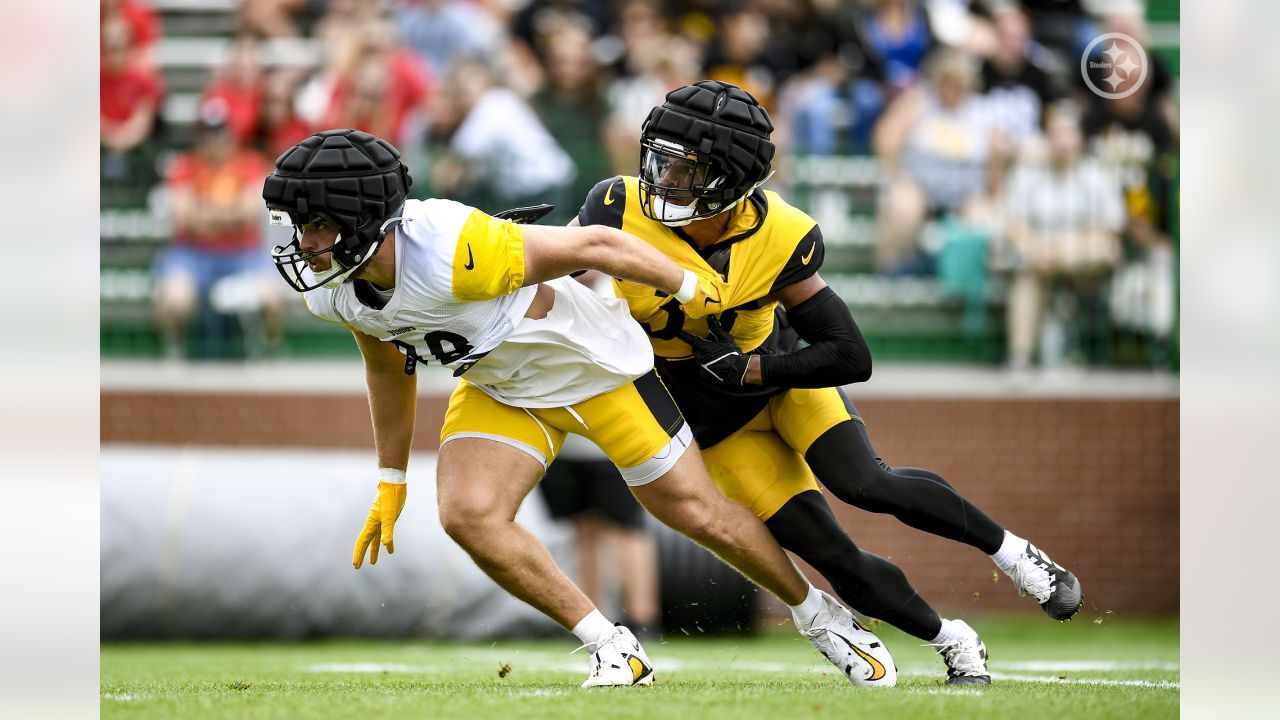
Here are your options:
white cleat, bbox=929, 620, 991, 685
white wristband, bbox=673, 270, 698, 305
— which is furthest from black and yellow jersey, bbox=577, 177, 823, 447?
white cleat, bbox=929, 620, 991, 685

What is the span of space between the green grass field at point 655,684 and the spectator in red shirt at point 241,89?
3.86 metres

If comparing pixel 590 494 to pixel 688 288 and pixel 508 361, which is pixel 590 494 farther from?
pixel 688 288

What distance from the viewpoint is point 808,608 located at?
16.8 ft

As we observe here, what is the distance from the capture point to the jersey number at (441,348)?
4.57 metres

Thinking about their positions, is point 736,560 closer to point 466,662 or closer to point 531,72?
point 466,662

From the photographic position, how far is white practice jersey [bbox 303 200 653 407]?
438 cm

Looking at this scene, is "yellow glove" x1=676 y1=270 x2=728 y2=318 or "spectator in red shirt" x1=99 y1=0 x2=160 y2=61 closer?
"yellow glove" x1=676 y1=270 x2=728 y2=318

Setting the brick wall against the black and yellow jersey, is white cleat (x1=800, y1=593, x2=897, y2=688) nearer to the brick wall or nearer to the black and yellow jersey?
the black and yellow jersey

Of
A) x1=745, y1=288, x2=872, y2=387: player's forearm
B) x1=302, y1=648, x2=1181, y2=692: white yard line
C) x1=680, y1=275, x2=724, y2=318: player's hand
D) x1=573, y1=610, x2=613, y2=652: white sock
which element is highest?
x1=680, y1=275, x2=724, y2=318: player's hand

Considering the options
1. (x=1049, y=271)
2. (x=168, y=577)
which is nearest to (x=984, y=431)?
(x=1049, y=271)

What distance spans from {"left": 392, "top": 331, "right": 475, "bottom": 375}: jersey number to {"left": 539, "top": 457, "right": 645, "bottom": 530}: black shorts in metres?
4.18

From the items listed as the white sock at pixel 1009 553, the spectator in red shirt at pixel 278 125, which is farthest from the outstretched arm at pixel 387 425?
the spectator in red shirt at pixel 278 125

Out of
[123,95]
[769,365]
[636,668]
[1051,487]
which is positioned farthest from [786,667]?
[123,95]

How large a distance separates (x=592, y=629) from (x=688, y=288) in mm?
1182
